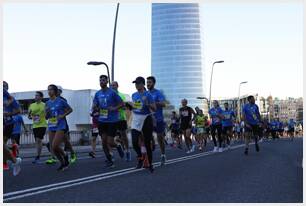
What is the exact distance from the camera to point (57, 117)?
31.1ft

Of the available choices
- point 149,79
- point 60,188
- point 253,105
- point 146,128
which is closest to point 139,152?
point 146,128

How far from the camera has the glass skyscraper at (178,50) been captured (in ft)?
631

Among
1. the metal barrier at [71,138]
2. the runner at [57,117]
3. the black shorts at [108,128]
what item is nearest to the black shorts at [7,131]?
the runner at [57,117]

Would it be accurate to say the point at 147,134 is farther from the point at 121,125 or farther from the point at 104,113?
the point at 121,125

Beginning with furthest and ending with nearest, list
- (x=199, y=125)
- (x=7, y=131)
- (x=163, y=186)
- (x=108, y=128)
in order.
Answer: (x=199, y=125), (x=7, y=131), (x=108, y=128), (x=163, y=186)

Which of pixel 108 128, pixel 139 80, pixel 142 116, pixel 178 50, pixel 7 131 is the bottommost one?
pixel 7 131

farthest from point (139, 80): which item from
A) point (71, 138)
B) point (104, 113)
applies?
point (71, 138)

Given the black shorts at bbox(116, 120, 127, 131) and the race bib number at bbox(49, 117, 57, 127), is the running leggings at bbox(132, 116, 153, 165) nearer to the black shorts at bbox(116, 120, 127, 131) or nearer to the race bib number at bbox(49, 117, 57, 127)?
the black shorts at bbox(116, 120, 127, 131)

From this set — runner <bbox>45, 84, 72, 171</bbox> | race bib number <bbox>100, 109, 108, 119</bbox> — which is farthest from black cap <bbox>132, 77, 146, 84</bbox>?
runner <bbox>45, 84, 72, 171</bbox>

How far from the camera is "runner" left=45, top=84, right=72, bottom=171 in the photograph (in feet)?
30.4

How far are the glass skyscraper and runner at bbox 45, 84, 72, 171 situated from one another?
596 ft

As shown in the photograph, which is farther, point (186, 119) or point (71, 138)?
point (71, 138)

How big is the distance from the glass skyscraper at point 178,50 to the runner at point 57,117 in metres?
182

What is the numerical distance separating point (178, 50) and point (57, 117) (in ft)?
607
